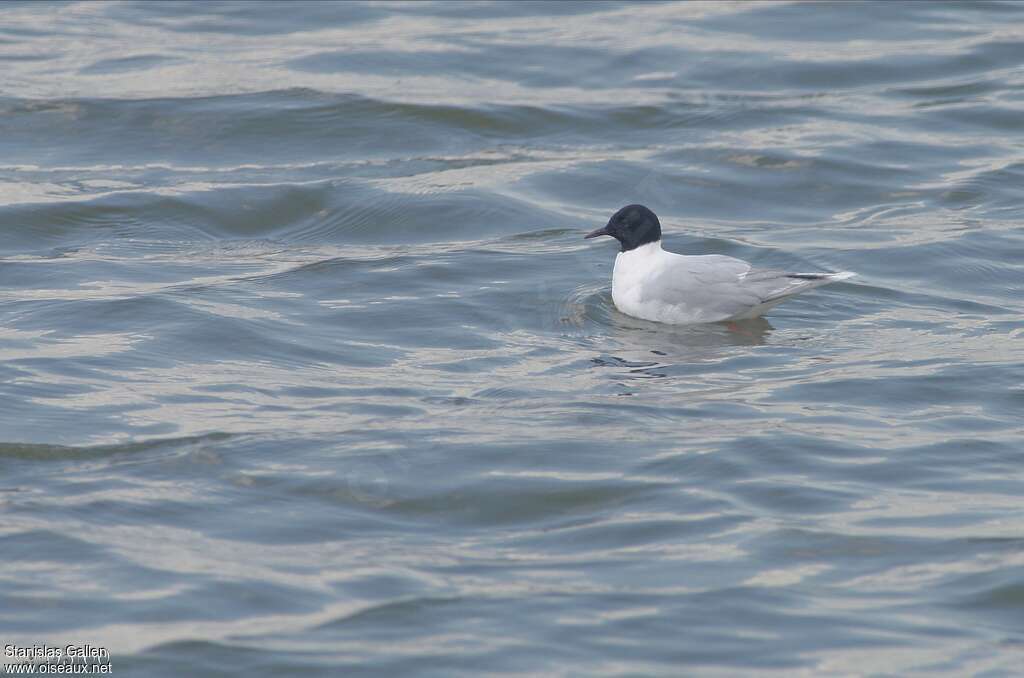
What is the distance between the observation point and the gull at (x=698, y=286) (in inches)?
395

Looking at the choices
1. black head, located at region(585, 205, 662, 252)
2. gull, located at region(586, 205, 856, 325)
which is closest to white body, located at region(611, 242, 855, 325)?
gull, located at region(586, 205, 856, 325)

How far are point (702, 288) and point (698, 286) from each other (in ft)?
0.09

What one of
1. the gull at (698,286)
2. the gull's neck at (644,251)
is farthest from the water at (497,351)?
the gull's neck at (644,251)

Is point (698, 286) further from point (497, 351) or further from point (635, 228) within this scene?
point (497, 351)

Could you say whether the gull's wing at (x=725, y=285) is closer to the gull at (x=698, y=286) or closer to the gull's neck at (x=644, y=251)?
the gull at (x=698, y=286)

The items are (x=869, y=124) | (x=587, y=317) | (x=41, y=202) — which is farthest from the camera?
(x=869, y=124)

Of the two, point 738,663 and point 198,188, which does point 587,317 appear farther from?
point 738,663

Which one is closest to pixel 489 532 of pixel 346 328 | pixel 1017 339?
pixel 346 328

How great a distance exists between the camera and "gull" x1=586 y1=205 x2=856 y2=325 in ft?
32.9

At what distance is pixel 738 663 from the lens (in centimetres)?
583

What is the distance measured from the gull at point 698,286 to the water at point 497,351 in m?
0.14

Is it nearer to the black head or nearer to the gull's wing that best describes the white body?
the gull's wing

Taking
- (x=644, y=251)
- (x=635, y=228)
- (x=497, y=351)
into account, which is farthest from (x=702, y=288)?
(x=497, y=351)

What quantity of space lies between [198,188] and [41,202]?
121 cm
